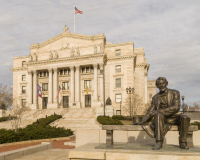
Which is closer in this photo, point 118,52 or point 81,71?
point 118,52

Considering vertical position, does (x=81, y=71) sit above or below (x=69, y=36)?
below

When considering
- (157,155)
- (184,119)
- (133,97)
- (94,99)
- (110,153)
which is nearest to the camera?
(157,155)

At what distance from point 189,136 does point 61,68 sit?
47.2 meters

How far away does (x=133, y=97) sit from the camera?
4228 cm

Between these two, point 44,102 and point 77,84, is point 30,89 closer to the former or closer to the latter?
point 44,102

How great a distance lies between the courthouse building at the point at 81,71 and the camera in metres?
46.8

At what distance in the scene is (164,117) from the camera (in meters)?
6.18

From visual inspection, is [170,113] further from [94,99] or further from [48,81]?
[48,81]

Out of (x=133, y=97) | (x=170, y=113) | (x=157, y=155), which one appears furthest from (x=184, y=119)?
(x=133, y=97)

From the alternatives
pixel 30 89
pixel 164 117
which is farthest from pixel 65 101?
pixel 164 117

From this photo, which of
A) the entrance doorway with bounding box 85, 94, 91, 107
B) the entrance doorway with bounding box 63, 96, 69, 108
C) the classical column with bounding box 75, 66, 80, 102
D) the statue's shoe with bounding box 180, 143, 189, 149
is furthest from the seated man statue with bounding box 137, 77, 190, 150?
the entrance doorway with bounding box 63, 96, 69, 108

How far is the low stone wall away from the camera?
850 cm

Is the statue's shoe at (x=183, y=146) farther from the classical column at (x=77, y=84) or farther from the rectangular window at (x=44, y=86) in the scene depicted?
the rectangular window at (x=44, y=86)

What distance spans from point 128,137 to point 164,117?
10.7ft
